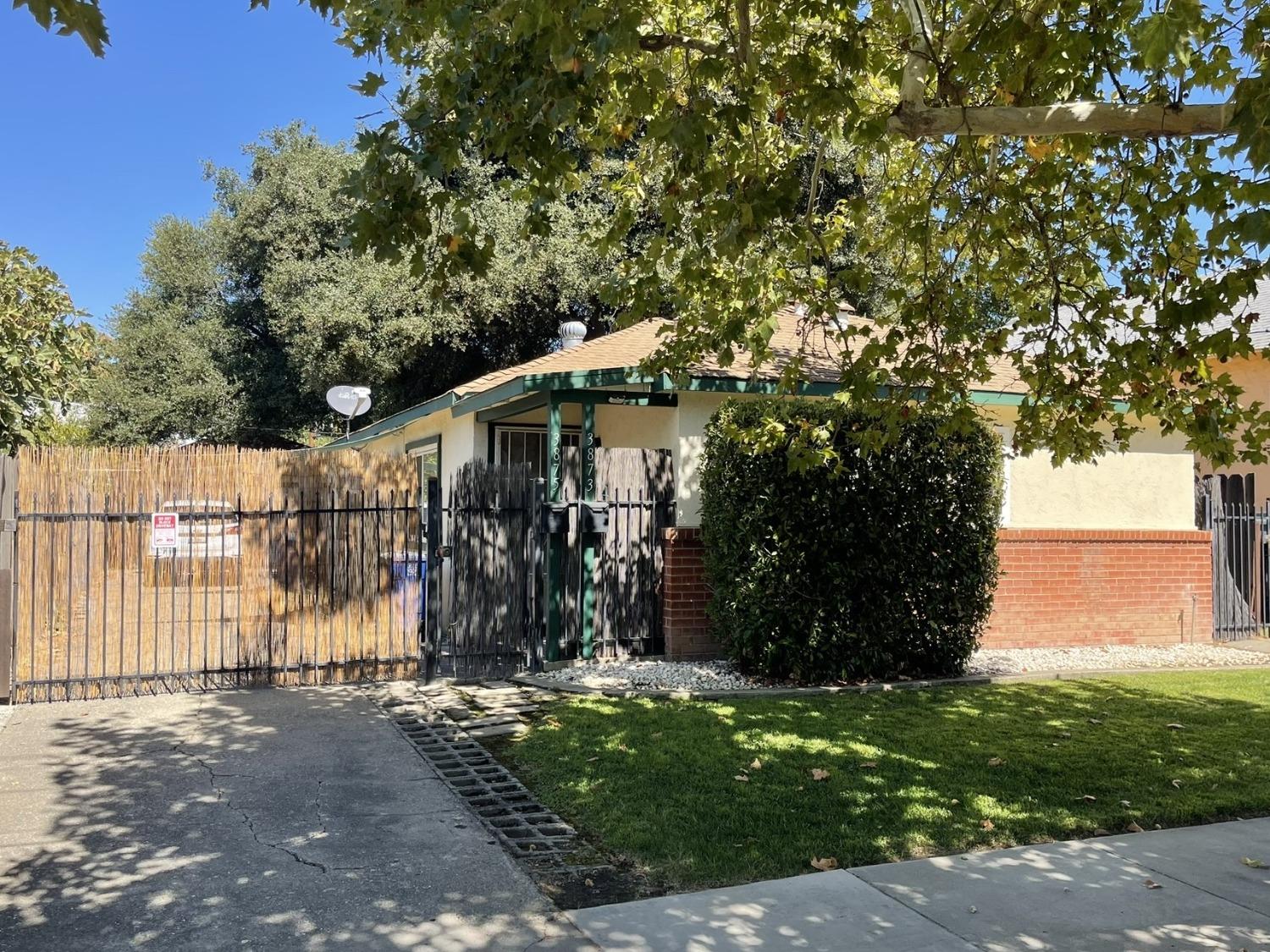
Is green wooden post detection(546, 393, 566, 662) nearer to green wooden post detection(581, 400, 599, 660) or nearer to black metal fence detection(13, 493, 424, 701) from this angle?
green wooden post detection(581, 400, 599, 660)

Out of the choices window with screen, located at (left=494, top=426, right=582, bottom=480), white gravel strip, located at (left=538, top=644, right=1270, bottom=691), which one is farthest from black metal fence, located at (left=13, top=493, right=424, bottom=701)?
window with screen, located at (left=494, top=426, right=582, bottom=480)

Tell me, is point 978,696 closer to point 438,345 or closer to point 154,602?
point 154,602

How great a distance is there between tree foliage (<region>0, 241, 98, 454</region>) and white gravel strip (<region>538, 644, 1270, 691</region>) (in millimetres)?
6753

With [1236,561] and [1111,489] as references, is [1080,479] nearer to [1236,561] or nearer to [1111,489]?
[1111,489]

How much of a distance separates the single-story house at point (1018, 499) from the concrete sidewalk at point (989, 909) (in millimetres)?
6063

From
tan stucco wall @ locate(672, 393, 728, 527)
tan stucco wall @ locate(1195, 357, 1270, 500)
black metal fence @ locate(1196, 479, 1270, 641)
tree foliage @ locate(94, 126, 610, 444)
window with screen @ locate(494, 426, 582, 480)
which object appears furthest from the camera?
tree foliage @ locate(94, 126, 610, 444)

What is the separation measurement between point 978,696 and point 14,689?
8.60m

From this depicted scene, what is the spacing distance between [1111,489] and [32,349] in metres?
13.5

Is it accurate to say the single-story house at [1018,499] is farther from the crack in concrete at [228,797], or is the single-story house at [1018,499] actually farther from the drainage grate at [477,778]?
the crack in concrete at [228,797]

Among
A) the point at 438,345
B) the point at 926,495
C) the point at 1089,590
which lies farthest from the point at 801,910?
the point at 438,345

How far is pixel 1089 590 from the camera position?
12.7 m

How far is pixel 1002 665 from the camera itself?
11227 mm

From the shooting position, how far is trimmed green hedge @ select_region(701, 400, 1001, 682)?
9.64 meters

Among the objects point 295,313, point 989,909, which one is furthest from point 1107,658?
point 295,313
